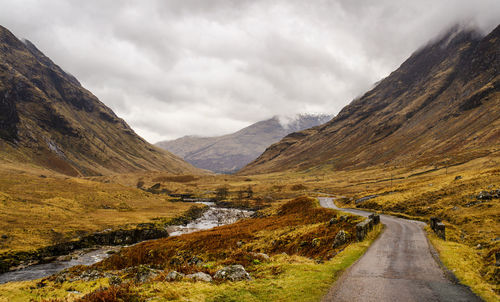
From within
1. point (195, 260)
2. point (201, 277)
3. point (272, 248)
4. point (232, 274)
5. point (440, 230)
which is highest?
point (440, 230)

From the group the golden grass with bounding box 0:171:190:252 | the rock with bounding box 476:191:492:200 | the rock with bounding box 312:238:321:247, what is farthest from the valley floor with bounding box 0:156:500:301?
the rock with bounding box 476:191:492:200

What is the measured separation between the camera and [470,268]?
17672 millimetres

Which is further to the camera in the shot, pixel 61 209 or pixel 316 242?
pixel 61 209

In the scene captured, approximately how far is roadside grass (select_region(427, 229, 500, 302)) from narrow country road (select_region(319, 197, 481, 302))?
0.64 m

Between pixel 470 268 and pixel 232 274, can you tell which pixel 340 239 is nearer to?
pixel 470 268

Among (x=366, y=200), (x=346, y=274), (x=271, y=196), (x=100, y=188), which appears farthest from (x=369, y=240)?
(x=271, y=196)

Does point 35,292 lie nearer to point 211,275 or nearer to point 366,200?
point 211,275

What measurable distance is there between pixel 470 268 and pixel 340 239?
10595mm

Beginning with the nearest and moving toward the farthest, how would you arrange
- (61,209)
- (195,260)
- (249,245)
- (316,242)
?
(316,242) → (195,260) → (249,245) → (61,209)

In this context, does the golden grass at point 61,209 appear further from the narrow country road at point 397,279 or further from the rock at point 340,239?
the narrow country road at point 397,279

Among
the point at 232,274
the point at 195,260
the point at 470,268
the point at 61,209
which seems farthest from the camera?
the point at 61,209

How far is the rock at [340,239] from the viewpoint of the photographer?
2627 cm

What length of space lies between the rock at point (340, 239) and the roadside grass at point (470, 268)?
25.3ft

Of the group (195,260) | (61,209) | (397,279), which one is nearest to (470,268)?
(397,279)
